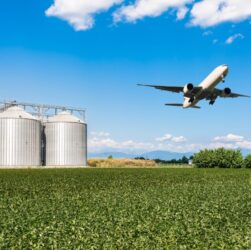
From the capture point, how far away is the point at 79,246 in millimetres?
12023

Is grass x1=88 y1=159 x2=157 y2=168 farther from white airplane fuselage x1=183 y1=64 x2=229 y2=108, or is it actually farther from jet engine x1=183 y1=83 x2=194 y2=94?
jet engine x1=183 y1=83 x2=194 y2=94

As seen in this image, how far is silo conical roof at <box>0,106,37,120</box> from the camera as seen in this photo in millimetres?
93625

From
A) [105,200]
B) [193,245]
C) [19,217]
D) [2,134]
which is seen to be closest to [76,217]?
[19,217]

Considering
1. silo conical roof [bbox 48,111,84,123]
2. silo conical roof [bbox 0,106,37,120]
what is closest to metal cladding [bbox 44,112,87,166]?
silo conical roof [bbox 48,111,84,123]

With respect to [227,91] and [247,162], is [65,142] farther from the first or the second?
[227,91]

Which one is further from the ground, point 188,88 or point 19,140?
point 188,88

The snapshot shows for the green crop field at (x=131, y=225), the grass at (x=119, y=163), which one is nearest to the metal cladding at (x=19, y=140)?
the grass at (x=119, y=163)

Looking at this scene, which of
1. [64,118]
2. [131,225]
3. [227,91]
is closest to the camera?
[131,225]

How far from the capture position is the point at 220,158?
105 metres

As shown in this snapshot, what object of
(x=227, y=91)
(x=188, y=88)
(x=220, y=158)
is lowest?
(x=220, y=158)

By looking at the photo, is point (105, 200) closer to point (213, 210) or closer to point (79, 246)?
point (213, 210)

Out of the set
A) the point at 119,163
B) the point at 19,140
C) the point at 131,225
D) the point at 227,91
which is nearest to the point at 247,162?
the point at 119,163

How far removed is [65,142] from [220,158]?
37194 millimetres

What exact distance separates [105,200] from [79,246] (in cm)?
1074
